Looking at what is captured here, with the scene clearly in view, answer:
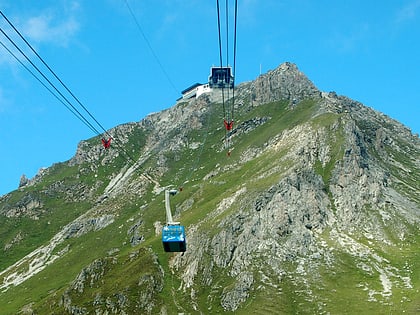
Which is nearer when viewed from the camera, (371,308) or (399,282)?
(371,308)

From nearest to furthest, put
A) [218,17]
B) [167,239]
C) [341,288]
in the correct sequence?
[218,17] → [167,239] → [341,288]

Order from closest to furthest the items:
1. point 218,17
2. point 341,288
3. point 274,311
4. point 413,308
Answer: point 218,17 → point 413,308 → point 274,311 → point 341,288

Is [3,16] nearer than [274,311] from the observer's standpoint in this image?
Yes

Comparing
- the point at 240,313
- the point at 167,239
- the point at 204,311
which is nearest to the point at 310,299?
the point at 240,313

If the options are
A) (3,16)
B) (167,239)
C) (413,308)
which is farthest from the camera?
(413,308)

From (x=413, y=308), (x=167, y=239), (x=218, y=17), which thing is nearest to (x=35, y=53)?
(x=218, y=17)

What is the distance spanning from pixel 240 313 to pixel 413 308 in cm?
5602

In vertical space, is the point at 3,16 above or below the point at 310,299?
below

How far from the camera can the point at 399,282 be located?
639 feet

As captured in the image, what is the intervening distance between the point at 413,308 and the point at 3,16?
170 metres

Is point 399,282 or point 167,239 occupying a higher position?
point 399,282

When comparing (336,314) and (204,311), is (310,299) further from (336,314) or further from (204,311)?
(204,311)

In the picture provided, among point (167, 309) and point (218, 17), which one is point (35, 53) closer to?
point (218, 17)

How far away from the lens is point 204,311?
197000 millimetres
